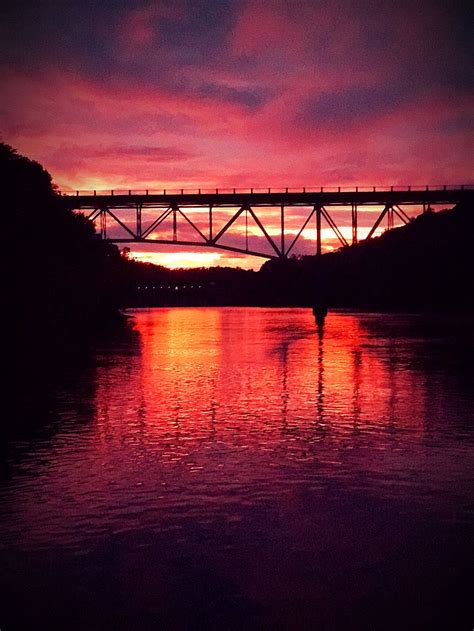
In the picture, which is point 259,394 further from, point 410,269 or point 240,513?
point 410,269

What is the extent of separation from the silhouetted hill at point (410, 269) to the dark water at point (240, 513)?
6537 centimetres

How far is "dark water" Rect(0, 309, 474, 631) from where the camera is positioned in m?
7.94

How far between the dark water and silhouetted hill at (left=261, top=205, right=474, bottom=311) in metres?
65.4

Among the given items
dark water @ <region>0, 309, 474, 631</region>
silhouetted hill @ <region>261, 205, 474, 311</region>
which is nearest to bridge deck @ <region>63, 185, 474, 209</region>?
silhouetted hill @ <region>261, 205, 474, 311</region>

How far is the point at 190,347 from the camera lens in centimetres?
4819

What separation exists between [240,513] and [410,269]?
112 meters

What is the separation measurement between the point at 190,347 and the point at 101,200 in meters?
38.7

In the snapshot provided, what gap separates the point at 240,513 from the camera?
10812mm

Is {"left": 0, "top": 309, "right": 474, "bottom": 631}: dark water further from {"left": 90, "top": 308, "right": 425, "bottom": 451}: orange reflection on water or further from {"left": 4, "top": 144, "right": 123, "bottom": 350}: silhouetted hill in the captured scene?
{"left": 4, "top": 144, "right": 123, "bottom": 350}: silhouetted hill

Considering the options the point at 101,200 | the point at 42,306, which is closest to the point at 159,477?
the point at 42,306

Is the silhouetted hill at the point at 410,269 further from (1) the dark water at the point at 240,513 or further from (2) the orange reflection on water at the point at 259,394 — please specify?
(1) the dark water at the point at 240,513

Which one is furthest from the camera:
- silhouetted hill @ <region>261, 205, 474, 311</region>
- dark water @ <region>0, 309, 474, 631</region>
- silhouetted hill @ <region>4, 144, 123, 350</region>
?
silhouetted hill @ <region>261, 205, 474, 311</region>

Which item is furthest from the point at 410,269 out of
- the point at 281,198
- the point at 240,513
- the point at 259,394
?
the point at 240,513

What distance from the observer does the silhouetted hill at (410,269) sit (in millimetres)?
108000
